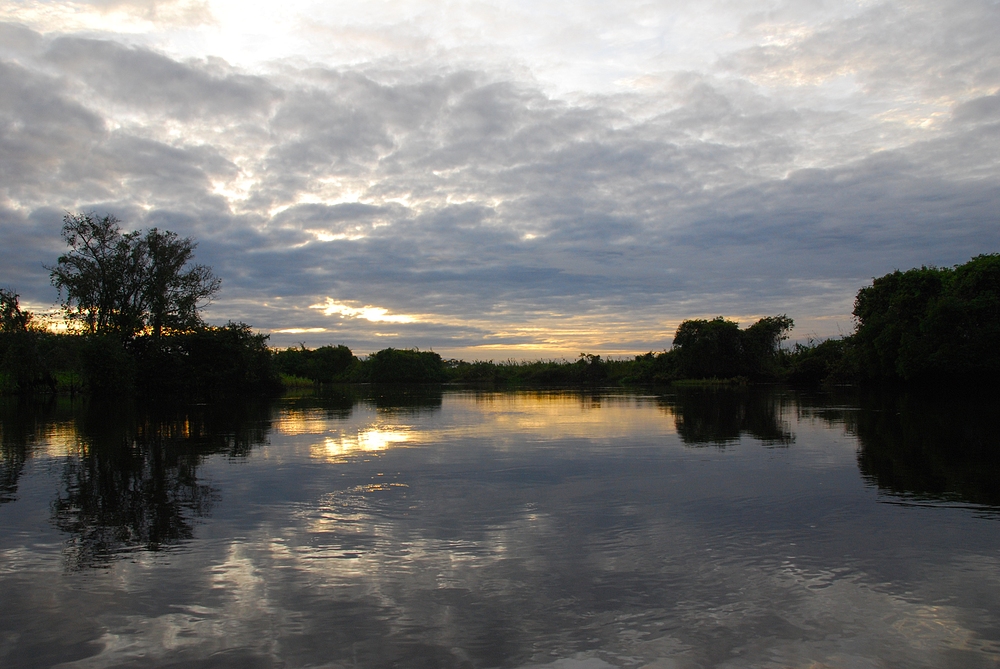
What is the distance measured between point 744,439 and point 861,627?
12.4 metres

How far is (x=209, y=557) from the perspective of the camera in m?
6.61

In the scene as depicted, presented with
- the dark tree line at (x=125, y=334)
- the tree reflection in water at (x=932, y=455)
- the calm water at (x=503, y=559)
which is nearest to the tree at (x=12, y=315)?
the dark tree line at (x=125, y=334)

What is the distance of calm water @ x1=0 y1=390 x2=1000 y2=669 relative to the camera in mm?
4598

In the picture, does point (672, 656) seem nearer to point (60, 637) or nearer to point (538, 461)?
point (60, 637)

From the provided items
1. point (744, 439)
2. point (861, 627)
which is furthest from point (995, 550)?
point (744, 439)

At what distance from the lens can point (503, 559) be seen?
654 cm

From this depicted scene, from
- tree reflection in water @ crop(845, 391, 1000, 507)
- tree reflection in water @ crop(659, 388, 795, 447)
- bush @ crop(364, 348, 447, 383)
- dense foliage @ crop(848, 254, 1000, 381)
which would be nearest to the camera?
tree reflection in water @ crop(845, 391, 1000, 507)

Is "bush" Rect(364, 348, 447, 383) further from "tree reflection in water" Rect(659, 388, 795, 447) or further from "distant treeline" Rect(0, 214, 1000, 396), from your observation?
"tree reflection in water" Rect(659, 388, 795, 447)

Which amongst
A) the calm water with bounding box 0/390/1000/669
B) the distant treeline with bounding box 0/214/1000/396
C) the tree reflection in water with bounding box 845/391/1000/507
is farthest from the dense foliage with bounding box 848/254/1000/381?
the calm water with bounding box 0/390/1000/669

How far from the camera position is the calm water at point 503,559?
4.60 m

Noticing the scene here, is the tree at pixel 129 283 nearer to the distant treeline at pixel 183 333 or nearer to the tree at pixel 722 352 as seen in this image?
the distant treeline at pixel 183 333

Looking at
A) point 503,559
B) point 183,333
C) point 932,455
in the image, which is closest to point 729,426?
point 932,455

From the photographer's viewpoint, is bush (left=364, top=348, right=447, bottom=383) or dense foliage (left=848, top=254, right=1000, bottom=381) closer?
dense foliage (left=848, top=254, right=1000, bottom=381)

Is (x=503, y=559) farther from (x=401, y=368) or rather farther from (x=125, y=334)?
(x=401, y=368)
